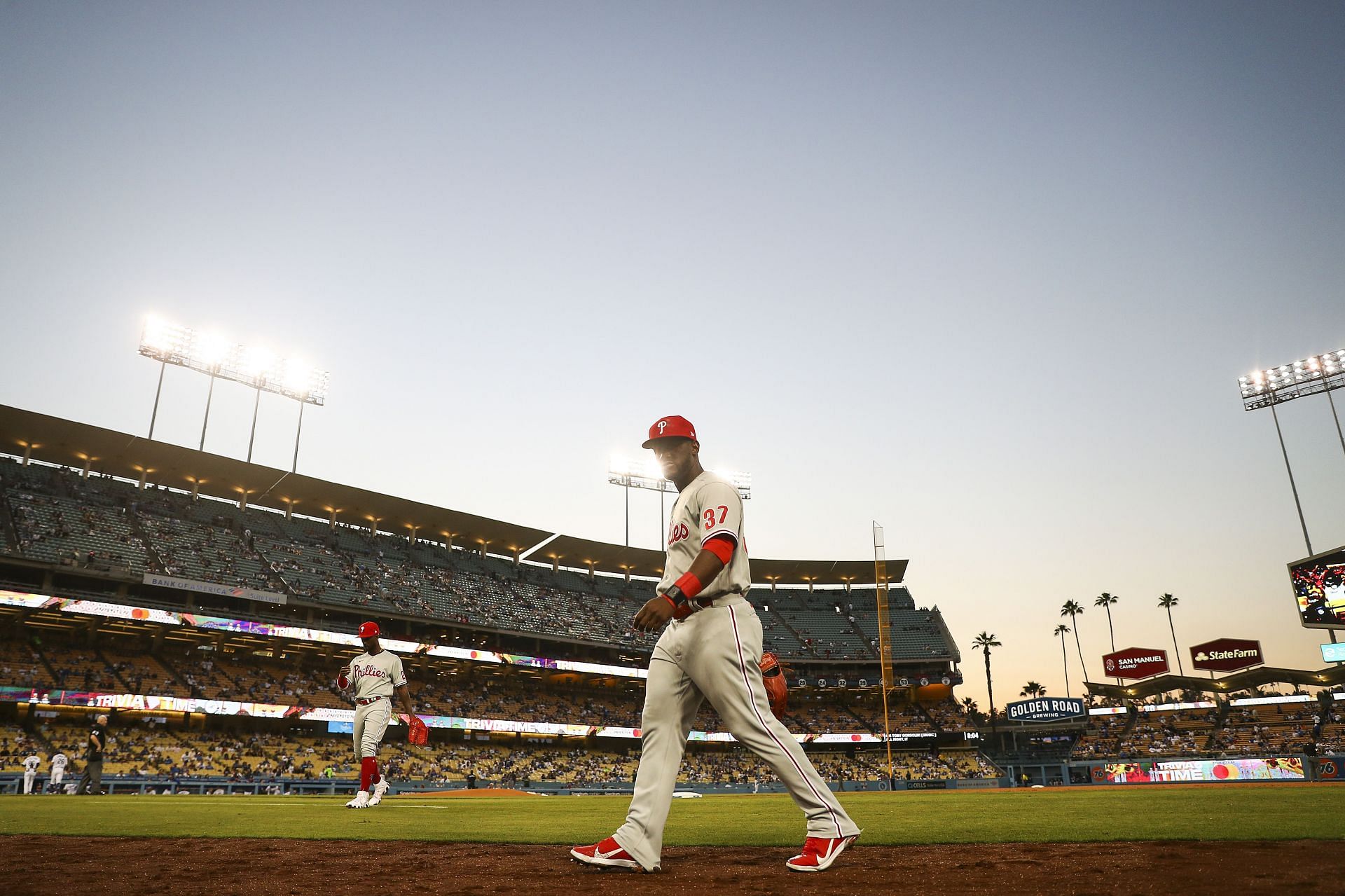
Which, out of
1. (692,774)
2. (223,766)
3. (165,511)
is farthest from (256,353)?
(692,774)

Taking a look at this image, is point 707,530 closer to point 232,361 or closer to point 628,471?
point 232,361

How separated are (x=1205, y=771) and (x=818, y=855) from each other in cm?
3869

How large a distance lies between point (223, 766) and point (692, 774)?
2268 cm

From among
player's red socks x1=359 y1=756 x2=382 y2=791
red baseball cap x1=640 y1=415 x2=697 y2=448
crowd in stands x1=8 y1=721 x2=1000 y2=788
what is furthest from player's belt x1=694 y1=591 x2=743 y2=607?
crowd in stands x1=8 y1=721 x2=1000 y2=788

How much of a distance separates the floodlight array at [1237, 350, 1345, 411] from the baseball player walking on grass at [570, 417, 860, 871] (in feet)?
145

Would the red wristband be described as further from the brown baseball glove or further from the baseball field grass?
the baseball field grass

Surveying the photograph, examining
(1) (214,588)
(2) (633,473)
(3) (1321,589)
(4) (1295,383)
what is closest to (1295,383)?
(4) (1295,383)

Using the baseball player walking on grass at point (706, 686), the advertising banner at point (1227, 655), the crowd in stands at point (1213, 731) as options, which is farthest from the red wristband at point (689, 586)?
the advertising banner at point (1227, 655)

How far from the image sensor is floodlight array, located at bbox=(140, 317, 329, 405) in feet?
129

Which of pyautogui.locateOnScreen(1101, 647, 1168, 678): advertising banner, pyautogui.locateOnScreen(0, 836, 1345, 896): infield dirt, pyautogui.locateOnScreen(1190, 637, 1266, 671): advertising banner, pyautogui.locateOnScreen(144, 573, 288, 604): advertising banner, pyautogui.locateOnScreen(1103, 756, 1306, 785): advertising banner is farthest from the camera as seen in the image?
pyautogui.locateOnScreen(1101, 647, 1168, 678): advertising banner

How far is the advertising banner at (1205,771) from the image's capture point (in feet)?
98.1

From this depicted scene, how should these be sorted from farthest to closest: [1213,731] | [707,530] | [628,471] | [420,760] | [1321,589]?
[628,471] → [1213,731] → [420,760] → [1321,589] → [707,530]

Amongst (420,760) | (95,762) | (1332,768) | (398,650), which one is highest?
(398,650)

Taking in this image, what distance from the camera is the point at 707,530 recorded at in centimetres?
399
